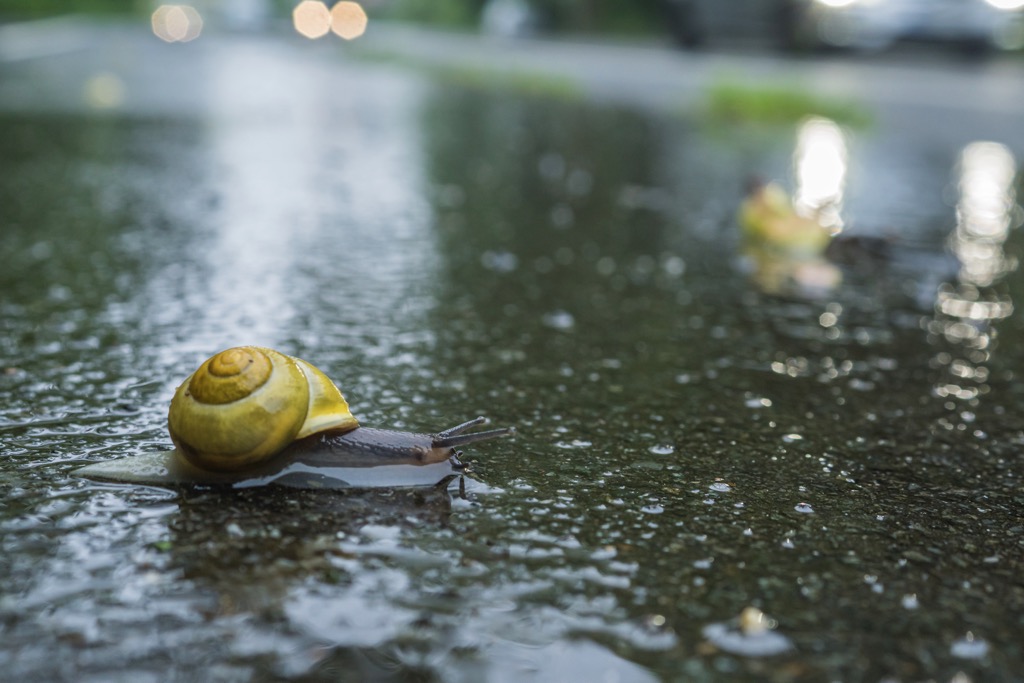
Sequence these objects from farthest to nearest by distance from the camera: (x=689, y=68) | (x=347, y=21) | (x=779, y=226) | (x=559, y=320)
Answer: (x=347, y=21)
(x=689, y=68)
(x=779, y=226)
(x=559, y=320)

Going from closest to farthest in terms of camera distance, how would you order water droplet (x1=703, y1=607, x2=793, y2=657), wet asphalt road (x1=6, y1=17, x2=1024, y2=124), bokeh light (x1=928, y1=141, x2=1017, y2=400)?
1. water droplet (x1=703, y1=607, x2=793, y2=657)
2. bokeh light (x1=928, y1=141, x2=1017, y2=400)
3. wet asphalt road (x1=6, y1=17, x2=1024, y2=124)

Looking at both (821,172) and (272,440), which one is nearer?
(272,440)

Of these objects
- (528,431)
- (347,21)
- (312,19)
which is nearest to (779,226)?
(528,431)

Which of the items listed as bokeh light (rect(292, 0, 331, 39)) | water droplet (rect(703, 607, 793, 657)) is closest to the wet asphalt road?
water droplet (rect(703, 607, 793, 657))

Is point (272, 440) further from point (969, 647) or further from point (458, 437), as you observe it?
point (969, 647)

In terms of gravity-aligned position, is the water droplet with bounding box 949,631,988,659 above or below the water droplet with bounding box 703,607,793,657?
below

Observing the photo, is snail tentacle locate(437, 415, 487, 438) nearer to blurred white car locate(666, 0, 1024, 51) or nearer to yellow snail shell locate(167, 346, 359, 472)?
yellow snail shell locate(167, 346, 359, 472)

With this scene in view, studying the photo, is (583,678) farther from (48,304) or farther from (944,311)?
(944,311)

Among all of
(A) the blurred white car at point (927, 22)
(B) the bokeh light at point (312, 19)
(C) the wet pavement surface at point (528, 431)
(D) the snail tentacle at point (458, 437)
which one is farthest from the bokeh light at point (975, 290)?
(B) the bokeh light at point (312, 19)
